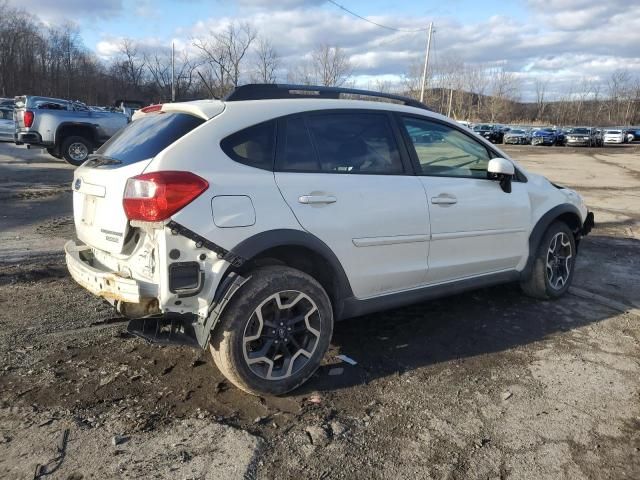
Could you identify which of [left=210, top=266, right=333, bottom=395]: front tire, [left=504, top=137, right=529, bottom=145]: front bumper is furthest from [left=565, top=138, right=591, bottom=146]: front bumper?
[left=210, top=266, right=333, bottom=395]: front tire

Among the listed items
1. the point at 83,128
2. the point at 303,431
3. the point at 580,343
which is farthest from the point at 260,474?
the point at 83,128

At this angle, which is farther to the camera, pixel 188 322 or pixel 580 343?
pixel 580 343

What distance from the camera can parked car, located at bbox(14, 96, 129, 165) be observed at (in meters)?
14.0

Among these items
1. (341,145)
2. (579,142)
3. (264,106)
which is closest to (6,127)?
(264,106)

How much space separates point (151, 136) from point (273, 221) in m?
0.92

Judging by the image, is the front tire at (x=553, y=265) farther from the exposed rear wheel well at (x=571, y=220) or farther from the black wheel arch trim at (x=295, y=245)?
the black wheel arch trim at (x=295, y=245)

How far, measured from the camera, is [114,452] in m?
2.69

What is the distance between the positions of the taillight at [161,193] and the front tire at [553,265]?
3.33 metres

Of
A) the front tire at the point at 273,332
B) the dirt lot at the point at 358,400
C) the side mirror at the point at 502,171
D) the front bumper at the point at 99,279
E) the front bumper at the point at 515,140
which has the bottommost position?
the dirt lot at the point at 358,400

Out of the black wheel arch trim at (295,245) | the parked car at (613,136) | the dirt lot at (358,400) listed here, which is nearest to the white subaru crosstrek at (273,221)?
the black wheel arch trim at (295,245)

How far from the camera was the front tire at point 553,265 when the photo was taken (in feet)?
16.1

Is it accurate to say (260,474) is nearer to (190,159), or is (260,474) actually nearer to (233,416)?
(233,416)

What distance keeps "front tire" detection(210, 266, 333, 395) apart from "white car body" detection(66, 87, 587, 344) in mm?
187

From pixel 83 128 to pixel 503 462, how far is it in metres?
14.5
